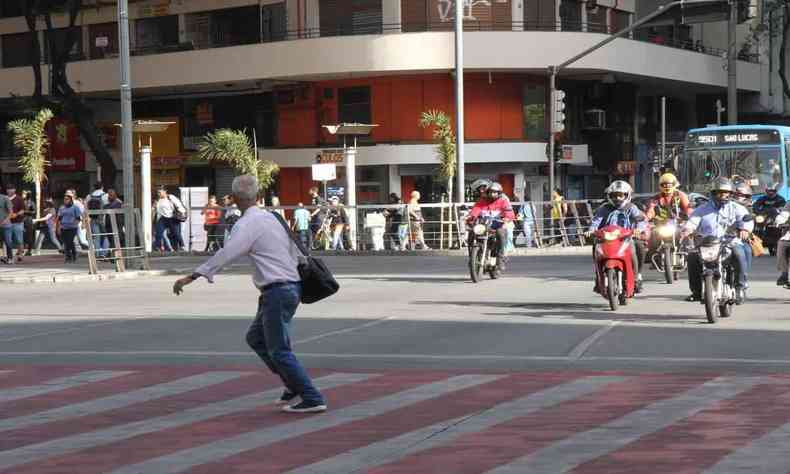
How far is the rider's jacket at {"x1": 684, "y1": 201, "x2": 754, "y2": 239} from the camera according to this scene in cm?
1617

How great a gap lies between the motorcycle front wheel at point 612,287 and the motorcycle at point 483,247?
6414mm

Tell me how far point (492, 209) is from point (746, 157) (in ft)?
40.6

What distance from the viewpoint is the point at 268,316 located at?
31.8ft

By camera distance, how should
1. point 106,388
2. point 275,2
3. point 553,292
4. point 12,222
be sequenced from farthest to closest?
point 275,2, point 12,222, point 553,292, point 106,388

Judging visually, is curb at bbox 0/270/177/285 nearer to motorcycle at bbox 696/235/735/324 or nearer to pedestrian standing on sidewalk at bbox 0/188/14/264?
pedestrian standing on sidewalk at bbox 0/188/14/264

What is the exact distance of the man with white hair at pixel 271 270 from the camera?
968 cm

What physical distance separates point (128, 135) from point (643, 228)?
1494 centimetres

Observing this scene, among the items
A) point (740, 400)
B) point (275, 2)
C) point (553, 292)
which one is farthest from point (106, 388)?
point (275, 2)

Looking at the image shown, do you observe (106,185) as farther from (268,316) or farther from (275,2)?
(268,316)

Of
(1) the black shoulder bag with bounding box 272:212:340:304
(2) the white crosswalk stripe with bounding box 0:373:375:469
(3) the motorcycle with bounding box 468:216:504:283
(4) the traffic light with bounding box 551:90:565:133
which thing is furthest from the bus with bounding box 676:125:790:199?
(1) the black shoulder bag with bounding box 272:212:340:304

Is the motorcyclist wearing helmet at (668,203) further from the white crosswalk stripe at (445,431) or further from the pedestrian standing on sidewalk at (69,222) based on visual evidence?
the pedestrian standing on sidewalk at (69,222)

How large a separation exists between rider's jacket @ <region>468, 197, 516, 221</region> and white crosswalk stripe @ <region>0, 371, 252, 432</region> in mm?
12328

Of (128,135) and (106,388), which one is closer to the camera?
(106,388)

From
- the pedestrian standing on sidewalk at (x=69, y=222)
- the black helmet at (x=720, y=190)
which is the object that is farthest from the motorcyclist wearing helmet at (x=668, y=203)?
the pedestrian standing on sidewalk at (x=69, y=222)
